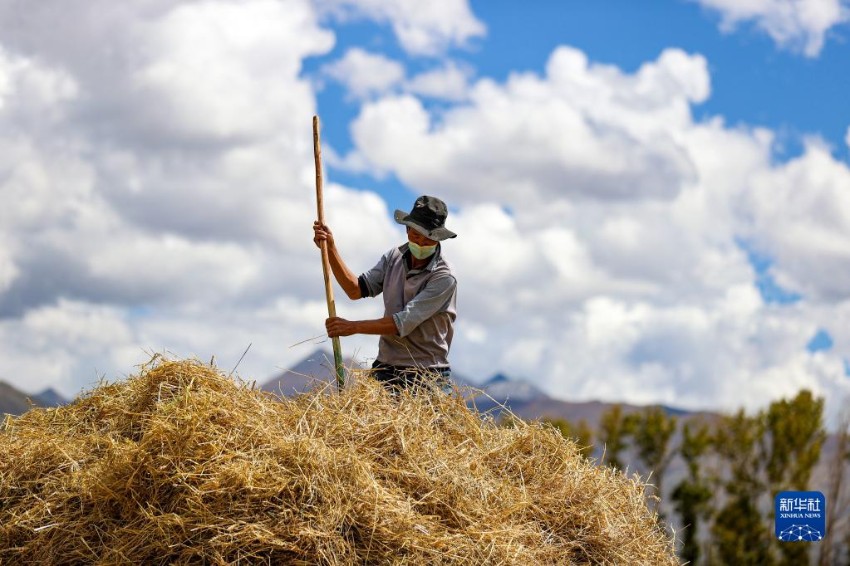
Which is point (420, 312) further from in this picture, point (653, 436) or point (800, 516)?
point (653, 436)

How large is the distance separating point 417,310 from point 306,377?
34.3 inches

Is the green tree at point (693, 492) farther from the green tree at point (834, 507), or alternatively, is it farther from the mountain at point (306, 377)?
the mountain at point (306, 377)

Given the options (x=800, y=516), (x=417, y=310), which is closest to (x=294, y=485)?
(x=417, y=310)

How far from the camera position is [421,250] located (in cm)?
638

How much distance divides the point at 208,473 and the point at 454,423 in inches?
60.8

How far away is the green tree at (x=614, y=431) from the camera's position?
95.0 feet

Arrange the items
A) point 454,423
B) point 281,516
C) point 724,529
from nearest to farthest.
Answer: point 281,516
point 454,423
point 724,529

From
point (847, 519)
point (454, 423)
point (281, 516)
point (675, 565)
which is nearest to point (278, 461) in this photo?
point (281, 516)

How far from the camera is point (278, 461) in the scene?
4.64 metres

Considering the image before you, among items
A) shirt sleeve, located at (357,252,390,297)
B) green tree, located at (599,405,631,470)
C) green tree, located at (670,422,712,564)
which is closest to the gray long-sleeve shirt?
shirt sleeve, located at (357,252,390,297)

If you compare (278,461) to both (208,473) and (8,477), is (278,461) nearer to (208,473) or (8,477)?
(208,473)

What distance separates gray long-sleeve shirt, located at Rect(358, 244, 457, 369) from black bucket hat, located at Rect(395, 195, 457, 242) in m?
0.20

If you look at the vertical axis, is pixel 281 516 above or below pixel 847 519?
below

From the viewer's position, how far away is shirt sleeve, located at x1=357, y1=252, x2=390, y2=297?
679 cm
